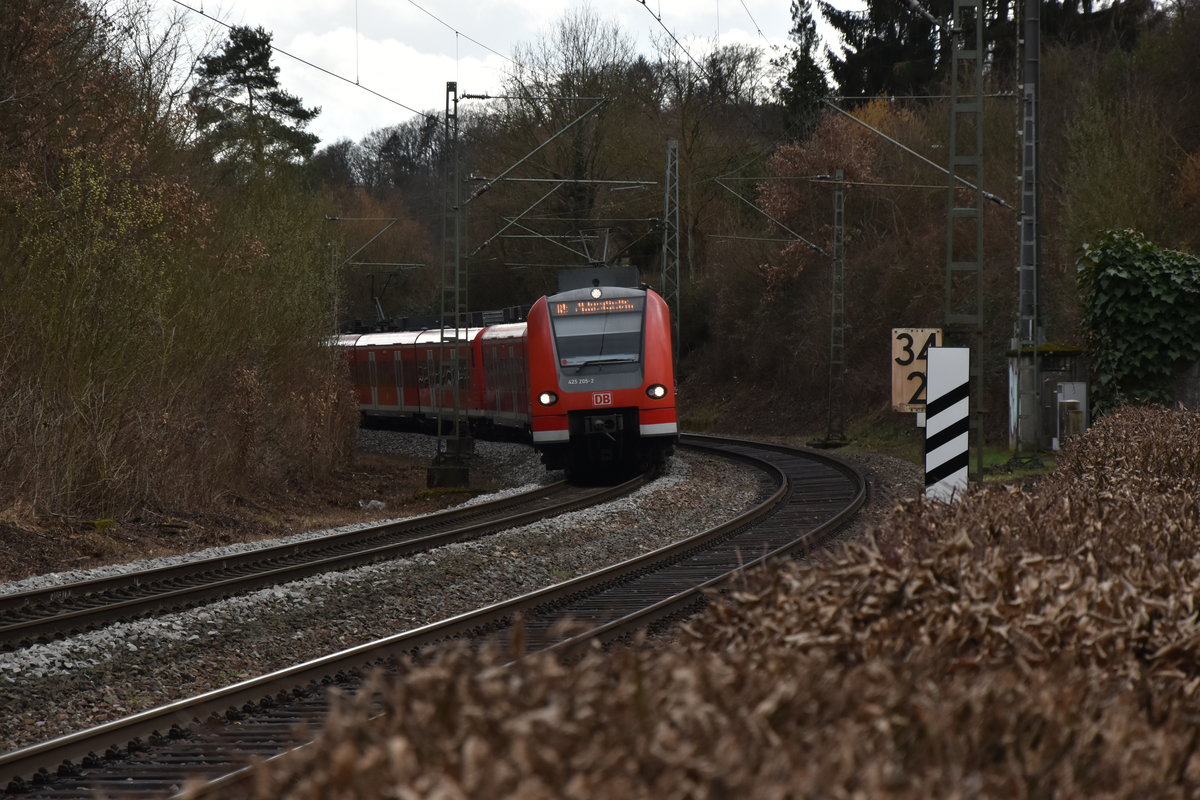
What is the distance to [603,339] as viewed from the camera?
2345 centimetres

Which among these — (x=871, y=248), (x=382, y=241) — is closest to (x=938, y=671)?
(x=871, y=248)

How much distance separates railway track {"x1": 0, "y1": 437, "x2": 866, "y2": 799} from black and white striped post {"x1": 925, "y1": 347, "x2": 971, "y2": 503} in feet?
4.66

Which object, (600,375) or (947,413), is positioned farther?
(600,375)

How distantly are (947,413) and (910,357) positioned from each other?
27.1 ft

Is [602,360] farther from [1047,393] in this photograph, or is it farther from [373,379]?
[373,379]

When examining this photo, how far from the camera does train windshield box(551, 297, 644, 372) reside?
923 inches

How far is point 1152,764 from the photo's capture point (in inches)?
128

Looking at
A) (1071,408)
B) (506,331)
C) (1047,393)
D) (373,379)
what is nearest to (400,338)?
(373,379)

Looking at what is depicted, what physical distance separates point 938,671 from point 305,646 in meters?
7.61

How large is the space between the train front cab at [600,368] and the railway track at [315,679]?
586cm

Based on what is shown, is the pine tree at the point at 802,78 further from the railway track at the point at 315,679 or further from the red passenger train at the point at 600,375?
the railway track at the point at 315,679

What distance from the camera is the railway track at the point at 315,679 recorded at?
684 cm

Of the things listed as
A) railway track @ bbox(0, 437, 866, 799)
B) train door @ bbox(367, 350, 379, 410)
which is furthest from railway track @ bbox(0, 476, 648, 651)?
train door @ bbox(367, 350, 379, 410)

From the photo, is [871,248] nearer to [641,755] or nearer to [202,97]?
[202,97]
